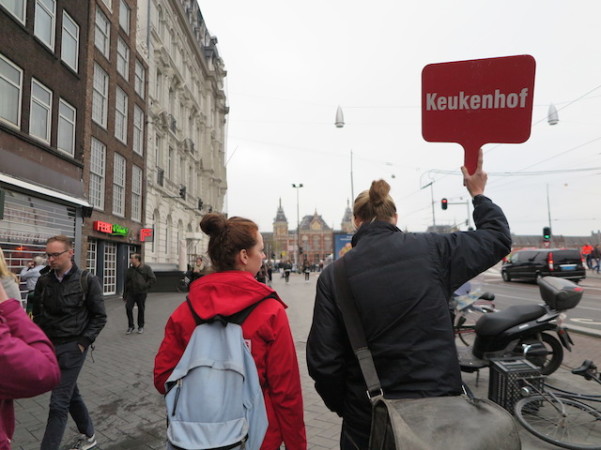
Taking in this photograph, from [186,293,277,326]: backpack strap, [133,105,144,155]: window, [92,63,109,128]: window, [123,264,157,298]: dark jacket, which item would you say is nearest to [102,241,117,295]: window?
[92,63,109,128]: window

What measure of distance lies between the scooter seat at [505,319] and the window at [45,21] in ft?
47.1

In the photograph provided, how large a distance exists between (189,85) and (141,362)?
30.6 metres

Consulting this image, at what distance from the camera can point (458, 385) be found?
1.73m

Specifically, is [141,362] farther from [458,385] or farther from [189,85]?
[189,85]

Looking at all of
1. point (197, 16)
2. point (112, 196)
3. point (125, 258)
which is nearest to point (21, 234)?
point (112, 196)

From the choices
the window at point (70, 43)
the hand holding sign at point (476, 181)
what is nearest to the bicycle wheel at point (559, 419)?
the hand holding sign at point (476, 181)

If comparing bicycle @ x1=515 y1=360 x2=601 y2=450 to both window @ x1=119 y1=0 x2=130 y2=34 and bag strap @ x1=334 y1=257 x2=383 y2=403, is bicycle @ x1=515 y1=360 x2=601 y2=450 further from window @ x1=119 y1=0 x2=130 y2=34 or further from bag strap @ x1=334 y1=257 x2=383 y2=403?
window @ x1=119 y1=0 x2=130 y2=34

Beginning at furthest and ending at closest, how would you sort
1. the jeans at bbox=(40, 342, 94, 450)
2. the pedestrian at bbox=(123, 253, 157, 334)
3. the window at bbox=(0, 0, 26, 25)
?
the window at bbox=(0, 0, 26, 25), the pedestrian at bbox=(123, 253, 157, 334), the jeans at bbox=(40, 342, 94, 450)

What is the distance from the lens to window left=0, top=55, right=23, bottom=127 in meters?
11.2

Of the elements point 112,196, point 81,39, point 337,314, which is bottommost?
point 337,314

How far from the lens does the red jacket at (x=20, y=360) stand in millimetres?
1337

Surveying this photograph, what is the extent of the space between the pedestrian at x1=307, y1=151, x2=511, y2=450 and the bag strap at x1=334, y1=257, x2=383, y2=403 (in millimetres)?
24

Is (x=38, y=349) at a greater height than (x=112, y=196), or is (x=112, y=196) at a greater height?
(x=112, y=196)

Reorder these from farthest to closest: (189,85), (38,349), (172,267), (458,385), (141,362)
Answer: (189,85) < (172,267) < (141,362) < (458,385) < (38,349)
